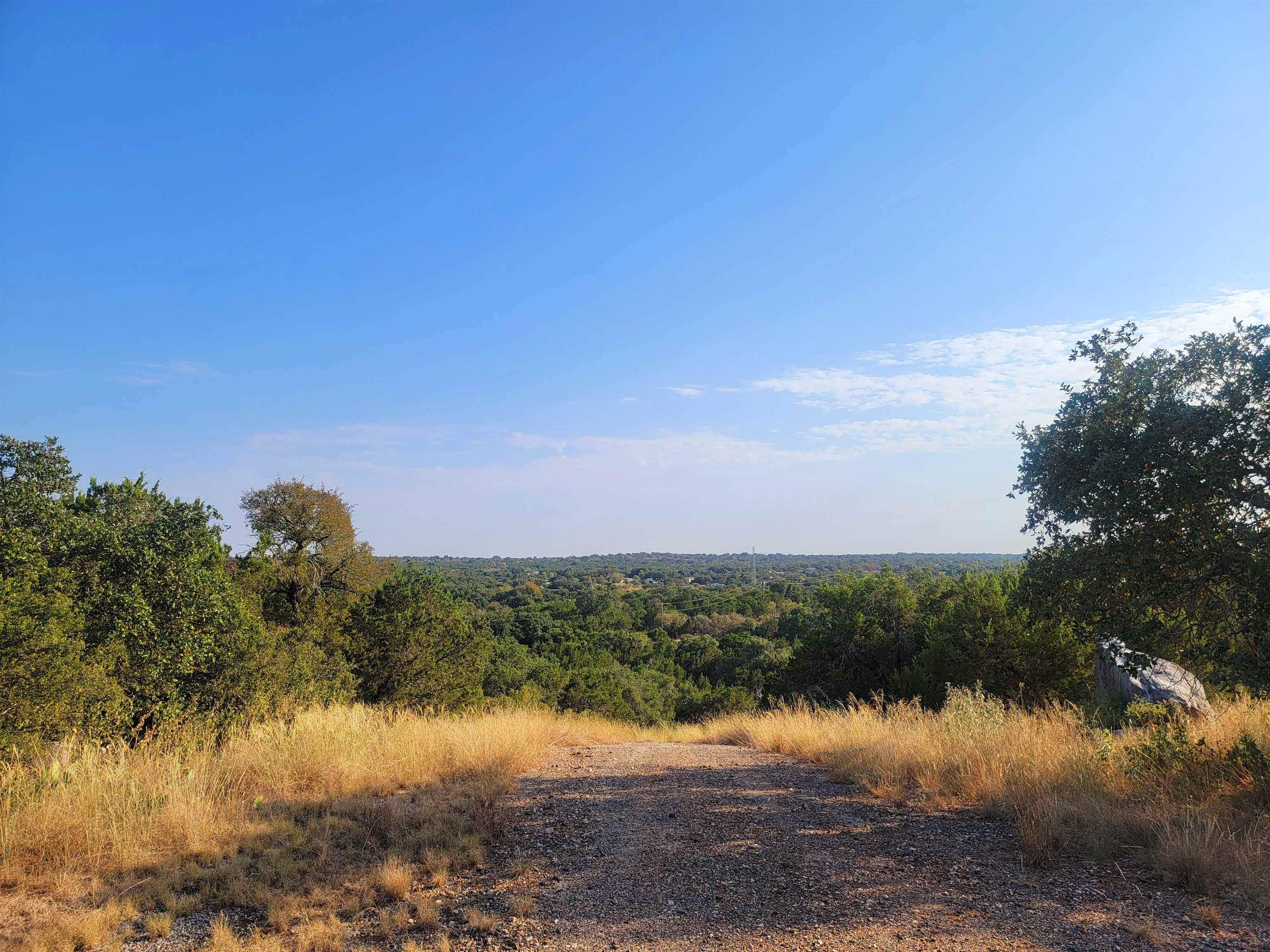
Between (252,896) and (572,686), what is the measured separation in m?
29.8

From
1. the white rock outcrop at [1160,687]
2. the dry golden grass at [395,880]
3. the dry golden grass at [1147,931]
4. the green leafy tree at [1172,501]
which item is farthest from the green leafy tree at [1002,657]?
the dry golden grass at [395,880]

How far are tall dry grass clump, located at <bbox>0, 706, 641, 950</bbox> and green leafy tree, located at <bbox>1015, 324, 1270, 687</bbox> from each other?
22.6 ft

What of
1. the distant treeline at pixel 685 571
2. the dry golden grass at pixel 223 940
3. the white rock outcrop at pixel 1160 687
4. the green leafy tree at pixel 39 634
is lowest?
the distant treeline at pixel 685 571

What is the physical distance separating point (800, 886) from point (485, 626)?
26528 millimetres

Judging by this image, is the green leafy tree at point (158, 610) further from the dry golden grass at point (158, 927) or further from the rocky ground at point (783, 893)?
the rocky ground at point (783, 893)

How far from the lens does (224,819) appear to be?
5.90 m

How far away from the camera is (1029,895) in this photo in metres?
4.46

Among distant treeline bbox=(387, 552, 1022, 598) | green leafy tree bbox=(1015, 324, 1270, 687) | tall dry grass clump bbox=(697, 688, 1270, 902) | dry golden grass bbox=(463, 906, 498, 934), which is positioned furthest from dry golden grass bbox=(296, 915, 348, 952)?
distant treeline bbox=(387, 552, 1022, 598)

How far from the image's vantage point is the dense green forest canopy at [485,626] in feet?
19.5

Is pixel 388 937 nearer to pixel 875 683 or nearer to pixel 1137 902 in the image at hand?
pixel 1137 902

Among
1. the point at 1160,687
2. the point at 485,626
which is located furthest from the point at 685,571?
the point at 1160,687

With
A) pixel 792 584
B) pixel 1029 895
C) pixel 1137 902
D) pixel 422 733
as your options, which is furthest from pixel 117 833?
pixel 792 584

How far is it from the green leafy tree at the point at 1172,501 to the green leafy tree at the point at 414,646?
18.9 meters

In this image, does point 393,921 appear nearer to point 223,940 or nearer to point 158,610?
point 223,940
